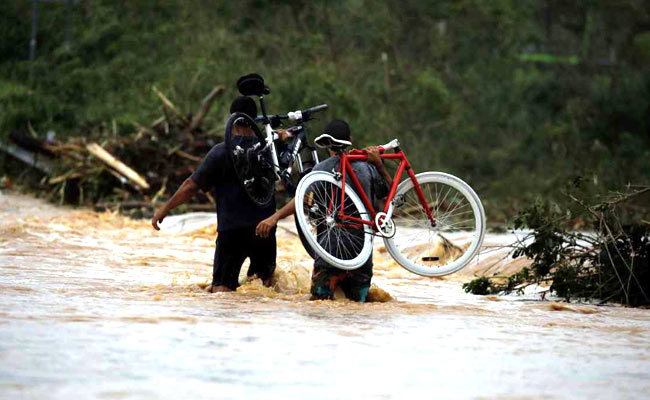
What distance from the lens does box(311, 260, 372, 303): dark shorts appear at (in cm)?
800

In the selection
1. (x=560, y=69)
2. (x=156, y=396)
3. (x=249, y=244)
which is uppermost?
(x=560, y=69)

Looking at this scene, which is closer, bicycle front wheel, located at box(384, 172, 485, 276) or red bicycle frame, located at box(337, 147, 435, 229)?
red bicycle frame, located at box(337, 147, 435, 229)

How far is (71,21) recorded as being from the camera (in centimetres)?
2948

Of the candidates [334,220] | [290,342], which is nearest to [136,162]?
[334,220]

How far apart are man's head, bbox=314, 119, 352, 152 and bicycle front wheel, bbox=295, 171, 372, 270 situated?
0.73 ft

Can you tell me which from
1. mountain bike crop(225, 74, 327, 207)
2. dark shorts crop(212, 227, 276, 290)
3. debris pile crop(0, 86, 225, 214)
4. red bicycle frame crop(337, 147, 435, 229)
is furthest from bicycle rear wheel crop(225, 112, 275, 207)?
debris pile crop(0, 86, 225, 214)

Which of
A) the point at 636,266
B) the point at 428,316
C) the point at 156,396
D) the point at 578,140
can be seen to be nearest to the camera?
the point at 156,396

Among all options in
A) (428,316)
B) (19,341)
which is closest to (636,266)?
(428,316)

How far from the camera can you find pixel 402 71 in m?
31.1

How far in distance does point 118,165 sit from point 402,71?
13701 mm

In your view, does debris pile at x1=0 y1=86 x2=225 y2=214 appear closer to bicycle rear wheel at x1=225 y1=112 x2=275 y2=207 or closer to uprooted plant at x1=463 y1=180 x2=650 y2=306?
uprooted plant at x1=463 y1=180 x2=650 y2=306

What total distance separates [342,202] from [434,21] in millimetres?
26604

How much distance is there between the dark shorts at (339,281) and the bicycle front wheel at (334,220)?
16 centimetres

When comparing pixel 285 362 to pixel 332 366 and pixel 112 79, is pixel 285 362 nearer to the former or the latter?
pixel 332 366
